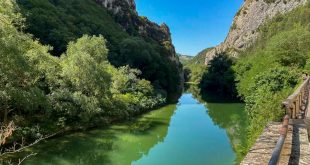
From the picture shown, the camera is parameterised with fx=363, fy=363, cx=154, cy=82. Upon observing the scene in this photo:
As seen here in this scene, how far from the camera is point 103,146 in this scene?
28.7 m

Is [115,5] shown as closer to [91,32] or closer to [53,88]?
[91,32]

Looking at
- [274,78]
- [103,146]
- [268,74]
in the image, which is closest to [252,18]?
[268,74]

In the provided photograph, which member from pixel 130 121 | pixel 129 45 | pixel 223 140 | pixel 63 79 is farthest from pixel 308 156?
pixel 129 45

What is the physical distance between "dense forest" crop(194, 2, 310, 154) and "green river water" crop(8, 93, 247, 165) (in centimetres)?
317

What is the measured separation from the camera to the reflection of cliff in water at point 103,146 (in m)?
24.2

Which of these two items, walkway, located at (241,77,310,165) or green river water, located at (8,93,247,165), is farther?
green river water, located at (8,93,247,165)

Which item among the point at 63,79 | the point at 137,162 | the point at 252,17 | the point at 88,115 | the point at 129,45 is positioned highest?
the point at 252,17

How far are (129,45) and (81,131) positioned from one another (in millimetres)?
47317

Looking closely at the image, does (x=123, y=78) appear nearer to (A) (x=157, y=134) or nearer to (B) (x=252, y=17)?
(A) (x=157, y=134)

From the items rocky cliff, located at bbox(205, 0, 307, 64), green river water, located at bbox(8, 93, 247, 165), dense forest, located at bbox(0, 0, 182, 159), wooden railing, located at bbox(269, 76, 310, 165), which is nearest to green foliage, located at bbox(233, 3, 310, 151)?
wooden railing, located at bbox(269, 76, 310, 165)

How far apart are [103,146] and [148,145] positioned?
12.8ft

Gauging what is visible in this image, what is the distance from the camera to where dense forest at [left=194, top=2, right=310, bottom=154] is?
18686 millimetres

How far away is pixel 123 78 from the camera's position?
5053 centimetres

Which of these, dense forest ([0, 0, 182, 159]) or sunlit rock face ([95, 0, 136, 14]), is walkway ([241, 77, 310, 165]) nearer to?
dense forest ([0, 0, 182, 159])
